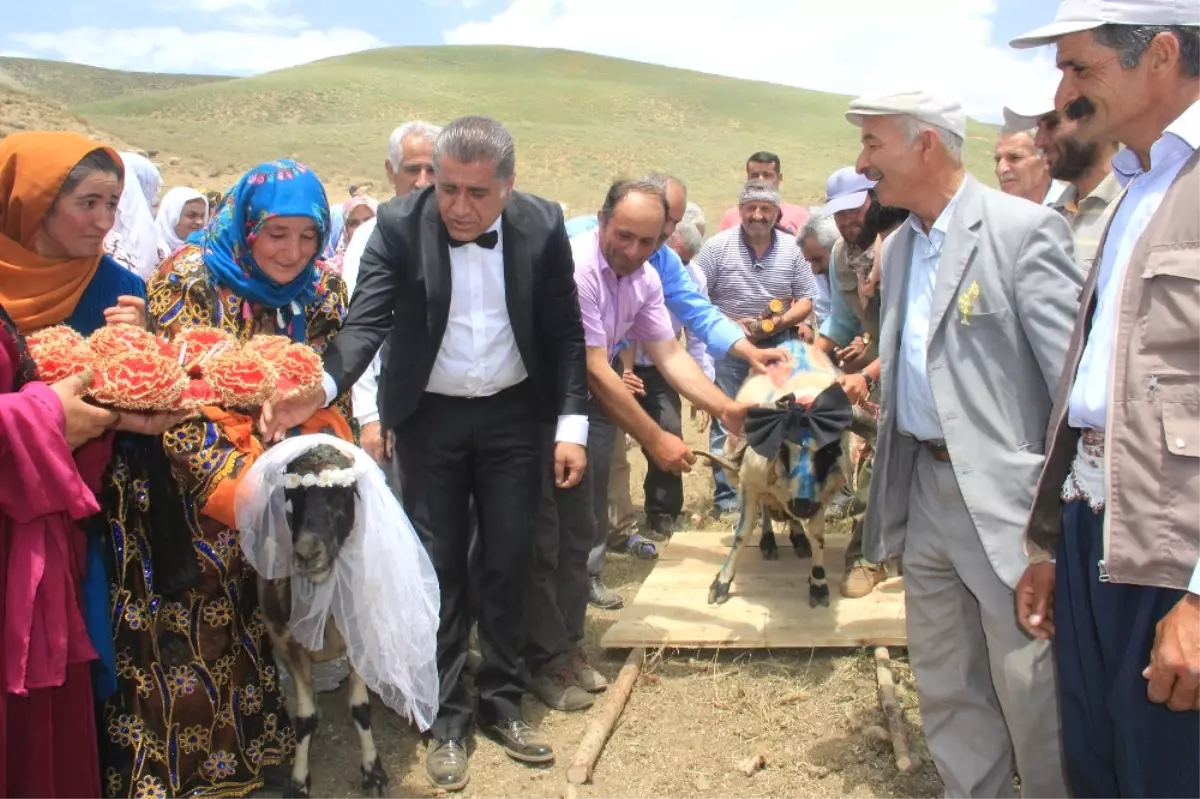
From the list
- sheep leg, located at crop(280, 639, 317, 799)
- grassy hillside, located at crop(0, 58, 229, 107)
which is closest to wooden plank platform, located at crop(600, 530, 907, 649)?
sheep leg, located at crop(280, 639, 317, 799)

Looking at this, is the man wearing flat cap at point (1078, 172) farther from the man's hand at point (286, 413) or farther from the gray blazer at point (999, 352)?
the man's hand at point (286, 413)

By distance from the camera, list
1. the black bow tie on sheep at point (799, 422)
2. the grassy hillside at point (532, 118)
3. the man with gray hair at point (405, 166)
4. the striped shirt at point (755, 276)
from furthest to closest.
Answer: the grassy hillside at point (532, 118) → the striped shirt at point (755, 276) → the man with gray hair at point (405, 166) → the black bow tie on sheep at point (799, 422)

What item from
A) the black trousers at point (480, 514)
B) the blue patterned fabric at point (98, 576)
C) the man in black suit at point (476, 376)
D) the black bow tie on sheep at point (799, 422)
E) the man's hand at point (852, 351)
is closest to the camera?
the blue patterned fabric at point (98, 576)

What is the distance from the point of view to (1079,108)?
2451 mm

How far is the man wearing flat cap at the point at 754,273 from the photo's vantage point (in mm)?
7535

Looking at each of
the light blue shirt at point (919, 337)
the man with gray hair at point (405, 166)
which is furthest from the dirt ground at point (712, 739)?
the man with gray hair at point (405, 166)

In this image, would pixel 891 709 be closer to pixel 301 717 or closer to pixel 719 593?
pixel 719 593

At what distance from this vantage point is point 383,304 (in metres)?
4.00

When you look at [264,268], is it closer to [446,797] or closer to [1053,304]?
[446,797]

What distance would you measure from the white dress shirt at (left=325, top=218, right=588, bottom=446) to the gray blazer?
1742mm

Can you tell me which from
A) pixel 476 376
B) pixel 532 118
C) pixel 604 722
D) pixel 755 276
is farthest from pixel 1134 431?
pixel 532 118

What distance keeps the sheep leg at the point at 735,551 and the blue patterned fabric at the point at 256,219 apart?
3.07 meters

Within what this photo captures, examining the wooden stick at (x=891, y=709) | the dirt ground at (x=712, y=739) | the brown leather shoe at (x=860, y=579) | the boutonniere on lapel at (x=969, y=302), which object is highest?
the boutonniere on lapel at (x=969, y=302)

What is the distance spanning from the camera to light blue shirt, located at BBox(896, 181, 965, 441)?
3322 millimetres
